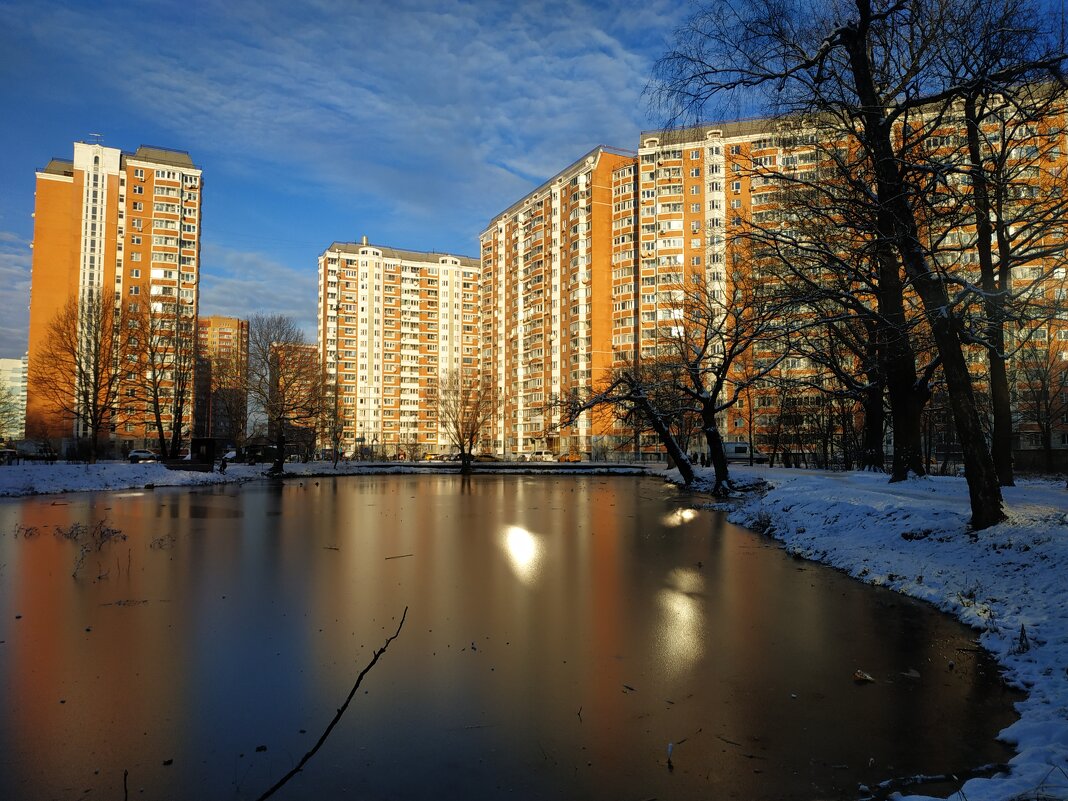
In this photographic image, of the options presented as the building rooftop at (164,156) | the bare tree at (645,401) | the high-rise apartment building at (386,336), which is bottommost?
the bare tree at (645,401)

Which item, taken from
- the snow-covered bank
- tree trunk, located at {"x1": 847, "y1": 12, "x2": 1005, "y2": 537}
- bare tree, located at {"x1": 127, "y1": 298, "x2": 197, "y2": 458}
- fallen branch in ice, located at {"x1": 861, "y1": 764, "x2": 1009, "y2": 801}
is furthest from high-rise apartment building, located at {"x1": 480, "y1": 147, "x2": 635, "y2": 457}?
fallen branch in ice, located at {"x1": 861, "y1": 764, "x2": 1009, "y2": 801}

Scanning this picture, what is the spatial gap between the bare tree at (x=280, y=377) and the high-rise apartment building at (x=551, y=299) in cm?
3534

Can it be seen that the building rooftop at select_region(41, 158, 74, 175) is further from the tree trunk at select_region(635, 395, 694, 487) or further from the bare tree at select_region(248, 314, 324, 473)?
the tree trunk at select_region(635, 395, 694, 487)

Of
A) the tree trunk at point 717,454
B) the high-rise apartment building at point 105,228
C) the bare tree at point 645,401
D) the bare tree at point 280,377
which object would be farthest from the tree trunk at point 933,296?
the high-rise apartment building at point 105,228

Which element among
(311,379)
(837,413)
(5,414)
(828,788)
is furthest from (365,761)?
(5,414)

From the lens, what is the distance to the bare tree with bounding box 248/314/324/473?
4716cm

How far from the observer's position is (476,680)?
5.42 meters

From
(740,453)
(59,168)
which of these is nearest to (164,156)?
(59,168)

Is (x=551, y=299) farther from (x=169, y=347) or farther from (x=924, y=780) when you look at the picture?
(x=924, y=780)

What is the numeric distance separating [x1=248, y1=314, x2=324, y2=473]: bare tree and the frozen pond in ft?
121

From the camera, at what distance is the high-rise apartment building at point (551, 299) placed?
93875mm

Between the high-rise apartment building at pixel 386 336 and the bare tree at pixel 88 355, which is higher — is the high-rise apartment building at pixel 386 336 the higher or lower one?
the higher one

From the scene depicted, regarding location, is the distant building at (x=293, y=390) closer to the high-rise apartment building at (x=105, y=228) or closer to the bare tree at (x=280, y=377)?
the bare tree at (x=280, y=377)

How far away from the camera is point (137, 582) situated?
929 centimetres
